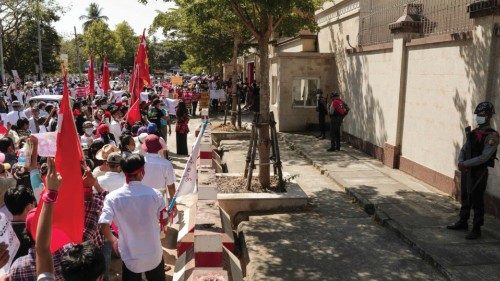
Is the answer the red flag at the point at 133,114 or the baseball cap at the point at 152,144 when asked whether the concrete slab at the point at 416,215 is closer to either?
the baseball cap at the point at 152,144

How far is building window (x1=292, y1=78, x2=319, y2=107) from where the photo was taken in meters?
16.5

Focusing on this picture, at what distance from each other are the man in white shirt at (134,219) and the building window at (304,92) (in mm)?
12850

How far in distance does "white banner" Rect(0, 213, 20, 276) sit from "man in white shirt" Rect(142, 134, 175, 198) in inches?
94.6

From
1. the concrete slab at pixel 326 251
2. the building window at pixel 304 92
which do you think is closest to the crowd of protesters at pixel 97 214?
the concrete slab at pixel 326 251

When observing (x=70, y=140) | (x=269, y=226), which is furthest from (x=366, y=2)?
(x=70, y=140)

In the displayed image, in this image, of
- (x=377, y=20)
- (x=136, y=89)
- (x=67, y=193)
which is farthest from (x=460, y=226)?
(x=377, y=20)

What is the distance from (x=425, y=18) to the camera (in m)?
10.0

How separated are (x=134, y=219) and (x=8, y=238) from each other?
0.96m

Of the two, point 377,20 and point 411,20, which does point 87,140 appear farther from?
point 377,20

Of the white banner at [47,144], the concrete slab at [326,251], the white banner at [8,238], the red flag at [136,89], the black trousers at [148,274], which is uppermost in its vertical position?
the red flag at [136,89]

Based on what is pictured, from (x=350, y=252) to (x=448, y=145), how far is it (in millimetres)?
3738

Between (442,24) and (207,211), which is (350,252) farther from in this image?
(442,24)

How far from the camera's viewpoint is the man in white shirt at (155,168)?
5.97 meters

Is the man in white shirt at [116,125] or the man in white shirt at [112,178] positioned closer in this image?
the man in white shirt at [112,178]
